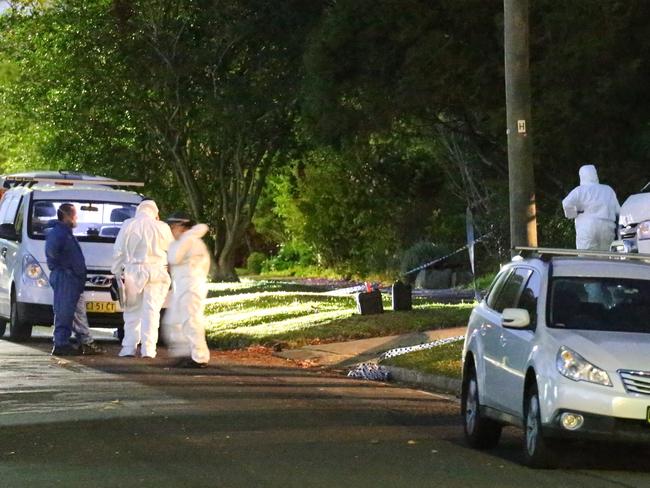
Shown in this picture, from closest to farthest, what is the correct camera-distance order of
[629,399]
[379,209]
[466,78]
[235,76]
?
[629,399] → [466,78] → [235,76] → [379,209]

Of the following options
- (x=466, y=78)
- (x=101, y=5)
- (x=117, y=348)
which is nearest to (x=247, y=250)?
(x=101, y=5)

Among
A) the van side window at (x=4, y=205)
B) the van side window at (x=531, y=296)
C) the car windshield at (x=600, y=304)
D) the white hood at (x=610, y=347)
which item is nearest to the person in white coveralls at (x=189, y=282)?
the van side window at (x=4, y=205)

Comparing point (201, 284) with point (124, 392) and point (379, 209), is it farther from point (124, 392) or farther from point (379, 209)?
point (379, 209)

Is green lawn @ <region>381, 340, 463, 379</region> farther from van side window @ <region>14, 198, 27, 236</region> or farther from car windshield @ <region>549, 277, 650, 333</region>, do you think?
van side window @ <region>14, 198, 27, 236</region>

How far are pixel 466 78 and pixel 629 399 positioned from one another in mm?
17652

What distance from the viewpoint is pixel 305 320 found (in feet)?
79.9

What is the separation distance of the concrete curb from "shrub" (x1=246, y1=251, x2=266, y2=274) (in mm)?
34803

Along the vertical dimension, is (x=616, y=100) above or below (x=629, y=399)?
above

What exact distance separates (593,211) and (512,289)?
20.4 feet

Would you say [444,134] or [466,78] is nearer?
[466,78]

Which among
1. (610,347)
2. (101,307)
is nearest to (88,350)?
(101,307)

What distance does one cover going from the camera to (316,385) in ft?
56.6

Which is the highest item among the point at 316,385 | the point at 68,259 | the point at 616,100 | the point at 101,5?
the point at 101,5

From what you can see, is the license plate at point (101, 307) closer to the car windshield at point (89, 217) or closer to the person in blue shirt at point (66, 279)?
the car windshield at point (89, 217)
